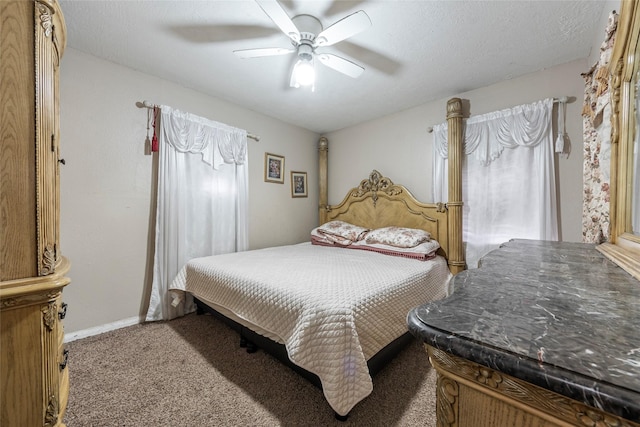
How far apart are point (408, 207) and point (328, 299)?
2.07m

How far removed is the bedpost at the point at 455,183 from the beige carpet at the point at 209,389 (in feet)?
3.68

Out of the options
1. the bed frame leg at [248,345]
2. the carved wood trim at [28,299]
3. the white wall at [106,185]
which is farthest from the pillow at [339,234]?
the carved wood trim at [28,299]

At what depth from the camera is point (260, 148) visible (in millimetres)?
3312

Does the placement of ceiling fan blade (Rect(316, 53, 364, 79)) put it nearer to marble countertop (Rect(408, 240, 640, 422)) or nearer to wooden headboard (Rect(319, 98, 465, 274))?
wooden headboard (Rect(319, 98, 465, 274))

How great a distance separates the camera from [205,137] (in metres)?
2.72

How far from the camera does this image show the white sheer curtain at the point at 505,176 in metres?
2.21

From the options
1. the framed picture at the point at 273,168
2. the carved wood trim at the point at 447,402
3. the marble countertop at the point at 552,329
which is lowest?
the carved wood trim at the point at 447,402

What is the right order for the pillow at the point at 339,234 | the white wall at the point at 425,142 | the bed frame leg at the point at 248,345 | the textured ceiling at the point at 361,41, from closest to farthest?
the textured ceiling at the point at 361,41 → the bed frame leg at the point at 248,345 → the white wall at the point at 425,142 → the pillow at the point at 339,234

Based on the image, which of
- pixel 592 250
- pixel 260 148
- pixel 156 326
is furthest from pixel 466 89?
pixel 156 326

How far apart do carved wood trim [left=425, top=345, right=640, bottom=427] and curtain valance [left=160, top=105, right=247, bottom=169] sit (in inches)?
111

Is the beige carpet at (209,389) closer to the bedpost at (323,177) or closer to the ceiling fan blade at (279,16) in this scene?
the ceiling fan blade at (279,16)

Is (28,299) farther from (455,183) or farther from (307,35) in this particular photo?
(455,183)

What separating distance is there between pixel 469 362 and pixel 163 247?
8.88 feet

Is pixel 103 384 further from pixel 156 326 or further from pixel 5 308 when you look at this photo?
pixel 5 308
